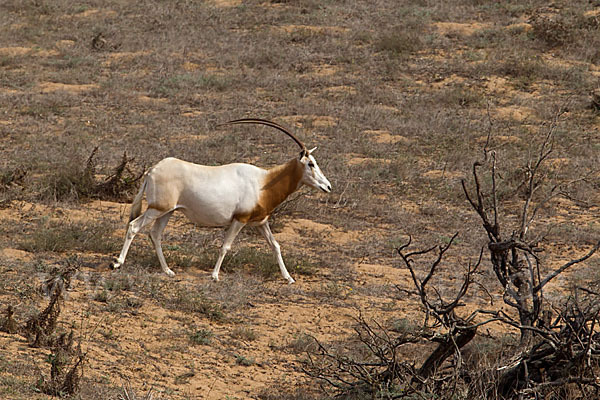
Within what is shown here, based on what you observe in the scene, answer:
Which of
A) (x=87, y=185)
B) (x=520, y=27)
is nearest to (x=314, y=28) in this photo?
(x=520, y=27)

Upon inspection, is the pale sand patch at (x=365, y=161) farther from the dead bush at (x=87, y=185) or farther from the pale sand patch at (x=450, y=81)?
the pale sand patch at (x=450, y=81)

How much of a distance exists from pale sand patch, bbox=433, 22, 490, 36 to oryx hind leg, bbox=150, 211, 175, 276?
1238 centimetres

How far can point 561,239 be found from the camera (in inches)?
416

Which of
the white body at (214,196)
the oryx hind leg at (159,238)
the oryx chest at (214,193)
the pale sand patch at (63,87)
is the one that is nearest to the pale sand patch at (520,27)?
the pale sand patch at (63,87)

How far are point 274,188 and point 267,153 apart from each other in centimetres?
437

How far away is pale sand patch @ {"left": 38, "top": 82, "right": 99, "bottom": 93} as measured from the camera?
625 inches

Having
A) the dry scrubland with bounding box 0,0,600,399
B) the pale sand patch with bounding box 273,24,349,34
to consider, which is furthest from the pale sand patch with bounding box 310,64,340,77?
the pale sand patch with bounding box 273,24,349,34

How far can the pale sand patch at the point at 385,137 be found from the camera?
14.1 meters

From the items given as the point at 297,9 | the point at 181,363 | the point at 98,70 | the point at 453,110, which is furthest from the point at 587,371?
the point at 297,9

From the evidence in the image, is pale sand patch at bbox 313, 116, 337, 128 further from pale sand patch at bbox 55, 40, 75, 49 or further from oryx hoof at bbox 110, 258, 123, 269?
pale sand patch at bbox 55, 40, 75, 49

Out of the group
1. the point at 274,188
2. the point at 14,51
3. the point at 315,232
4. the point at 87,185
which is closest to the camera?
the point at 274,188

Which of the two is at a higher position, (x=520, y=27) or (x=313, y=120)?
(x=520, y=27)

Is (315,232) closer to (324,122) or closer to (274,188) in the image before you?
(274,188)

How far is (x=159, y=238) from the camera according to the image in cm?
864
